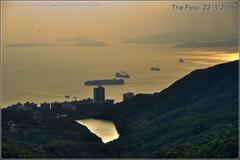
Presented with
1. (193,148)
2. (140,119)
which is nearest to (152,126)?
(140,119)

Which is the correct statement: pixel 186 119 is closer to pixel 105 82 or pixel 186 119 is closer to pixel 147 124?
pixel 147 124

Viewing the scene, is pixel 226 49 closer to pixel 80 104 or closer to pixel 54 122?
pixel 80 104

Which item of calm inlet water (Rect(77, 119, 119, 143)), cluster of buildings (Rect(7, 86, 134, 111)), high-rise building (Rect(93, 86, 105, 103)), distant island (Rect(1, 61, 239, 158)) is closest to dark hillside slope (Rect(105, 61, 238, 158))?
distant island (Rect(1, 61, 239, 158))

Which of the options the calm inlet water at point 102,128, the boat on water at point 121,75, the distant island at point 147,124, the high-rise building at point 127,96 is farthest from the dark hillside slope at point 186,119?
the boat on water at point 121,75

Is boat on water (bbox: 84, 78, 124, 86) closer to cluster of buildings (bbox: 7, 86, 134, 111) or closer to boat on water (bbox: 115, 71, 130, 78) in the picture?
boat on water (bbox: 115, 71, 130, 78)

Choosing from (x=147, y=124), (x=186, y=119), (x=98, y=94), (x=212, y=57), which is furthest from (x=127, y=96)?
(x=186, y=119)
